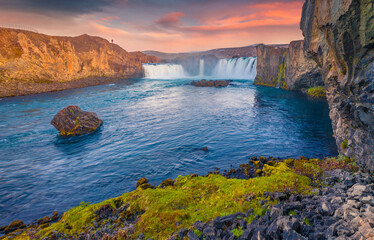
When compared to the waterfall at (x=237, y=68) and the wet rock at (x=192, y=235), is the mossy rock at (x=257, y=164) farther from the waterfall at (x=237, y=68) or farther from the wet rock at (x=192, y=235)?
the waterfall at (x=237, y=68)

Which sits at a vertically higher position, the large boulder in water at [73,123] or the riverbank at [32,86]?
the riverbank at [32,86]

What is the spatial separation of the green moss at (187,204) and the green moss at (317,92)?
34820mm

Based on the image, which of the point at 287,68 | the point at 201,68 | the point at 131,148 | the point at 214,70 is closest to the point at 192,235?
the point at 131,148

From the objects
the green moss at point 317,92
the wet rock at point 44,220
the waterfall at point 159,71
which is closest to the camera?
the wet rock at point 44,220

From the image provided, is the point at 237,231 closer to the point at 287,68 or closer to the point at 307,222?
the point at 307,222

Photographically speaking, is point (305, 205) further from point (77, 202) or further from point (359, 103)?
point (77, 202)

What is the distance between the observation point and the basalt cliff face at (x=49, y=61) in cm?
5103

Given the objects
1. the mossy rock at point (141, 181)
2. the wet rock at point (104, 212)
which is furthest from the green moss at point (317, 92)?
the wet rock at point (104, 212)

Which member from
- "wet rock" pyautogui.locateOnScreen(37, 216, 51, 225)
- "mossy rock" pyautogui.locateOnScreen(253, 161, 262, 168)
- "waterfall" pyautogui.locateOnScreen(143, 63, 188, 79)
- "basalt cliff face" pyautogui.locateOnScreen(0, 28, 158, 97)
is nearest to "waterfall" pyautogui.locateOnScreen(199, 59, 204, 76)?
"waterfall" pyautogui.locateOnScreen(143, 63, 188, 79)

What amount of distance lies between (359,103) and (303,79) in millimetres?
36936

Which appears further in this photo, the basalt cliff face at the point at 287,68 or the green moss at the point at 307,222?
the basalt cliff face at the point at 287,68

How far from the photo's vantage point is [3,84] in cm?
4738

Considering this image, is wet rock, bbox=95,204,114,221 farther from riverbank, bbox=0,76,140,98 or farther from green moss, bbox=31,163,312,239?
riverbank, bbox=0,76,140,98

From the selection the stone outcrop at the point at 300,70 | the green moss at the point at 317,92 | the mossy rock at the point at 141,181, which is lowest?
the mossy rock at the point at 141,181
